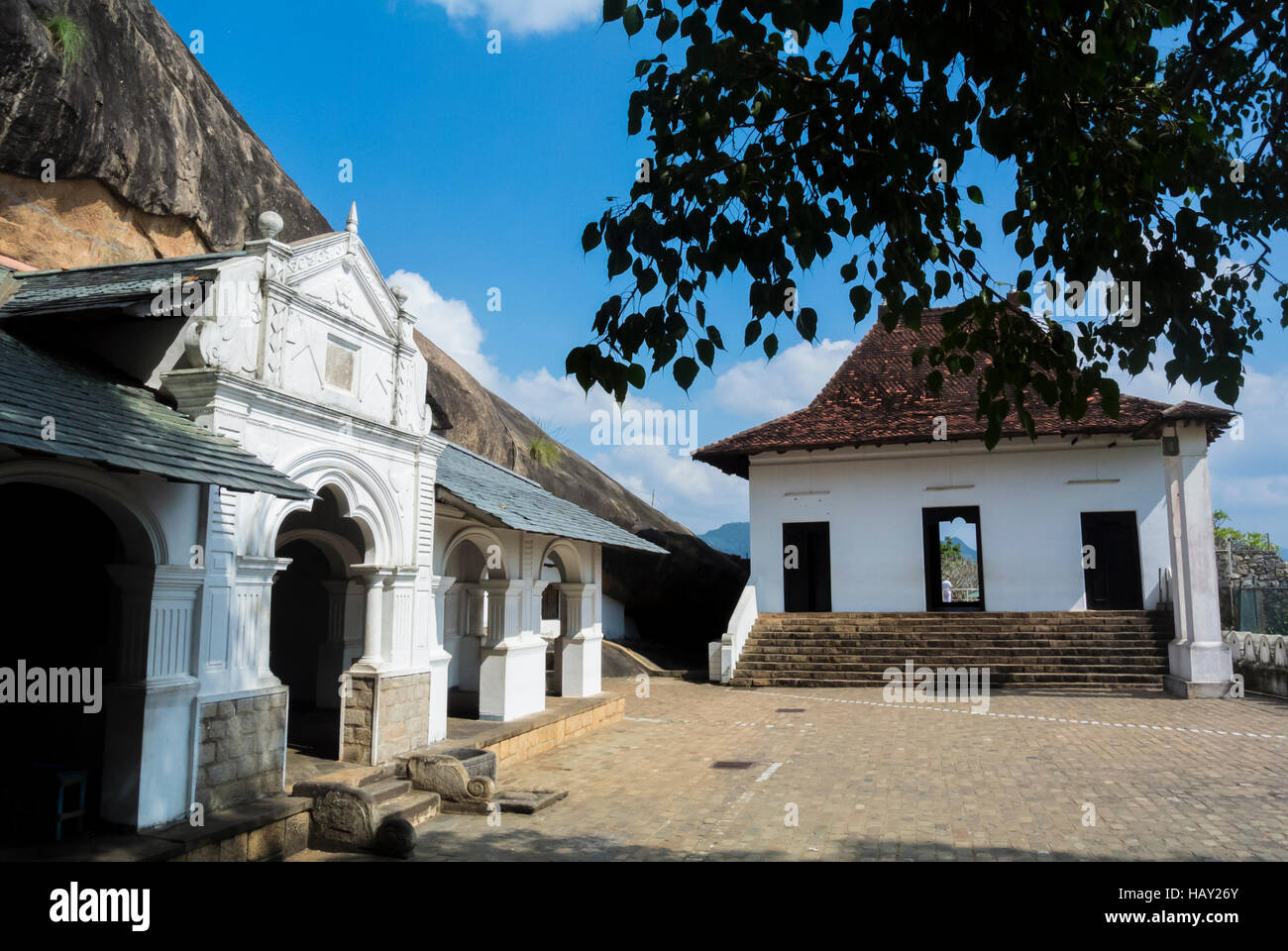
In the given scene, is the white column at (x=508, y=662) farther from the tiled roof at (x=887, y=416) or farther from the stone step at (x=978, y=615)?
the tiled roof at (x=887, y=416)

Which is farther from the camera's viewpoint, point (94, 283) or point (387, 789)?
point (387, 789)

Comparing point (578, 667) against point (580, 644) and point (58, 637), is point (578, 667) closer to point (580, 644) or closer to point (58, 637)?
point (580, 644)

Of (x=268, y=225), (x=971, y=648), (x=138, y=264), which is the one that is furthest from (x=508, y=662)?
(x=971, y=648)

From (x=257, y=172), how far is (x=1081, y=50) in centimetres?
1851

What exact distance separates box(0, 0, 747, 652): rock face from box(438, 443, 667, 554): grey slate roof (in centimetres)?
579

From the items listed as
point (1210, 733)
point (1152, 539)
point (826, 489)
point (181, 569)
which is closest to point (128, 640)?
point (181, 569)

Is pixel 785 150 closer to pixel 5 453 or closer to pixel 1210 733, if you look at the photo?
pixel 5 453

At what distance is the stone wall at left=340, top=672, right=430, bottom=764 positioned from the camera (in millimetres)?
8914

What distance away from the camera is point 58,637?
7.21m

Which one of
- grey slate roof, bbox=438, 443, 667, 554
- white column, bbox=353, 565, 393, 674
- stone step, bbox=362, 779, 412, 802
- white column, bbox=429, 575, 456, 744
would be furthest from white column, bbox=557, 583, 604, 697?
stone step, bbox=362, 779, 412, 802

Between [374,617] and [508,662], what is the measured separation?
289 centimetres

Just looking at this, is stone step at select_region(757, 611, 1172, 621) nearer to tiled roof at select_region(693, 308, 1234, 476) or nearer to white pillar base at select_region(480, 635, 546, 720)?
tiled roof at select_region(693, 308, 1234, 476)

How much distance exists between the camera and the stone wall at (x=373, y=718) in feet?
29.2

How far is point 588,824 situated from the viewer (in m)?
7.77
